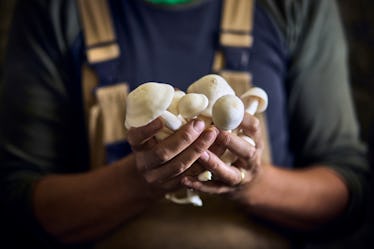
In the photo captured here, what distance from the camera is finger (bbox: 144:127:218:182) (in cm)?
34

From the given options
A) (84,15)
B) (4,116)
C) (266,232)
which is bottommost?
(266,232)

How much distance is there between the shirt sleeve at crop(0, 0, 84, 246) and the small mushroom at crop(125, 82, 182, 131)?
244mm

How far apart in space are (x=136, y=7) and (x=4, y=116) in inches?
7.7

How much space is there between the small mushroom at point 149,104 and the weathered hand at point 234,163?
0.14 ft

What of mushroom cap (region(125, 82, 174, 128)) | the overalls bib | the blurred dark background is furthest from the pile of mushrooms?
the blurred dark background

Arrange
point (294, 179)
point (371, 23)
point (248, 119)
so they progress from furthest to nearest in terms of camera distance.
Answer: point (371, 23), point (294, 179), point (248, 119)

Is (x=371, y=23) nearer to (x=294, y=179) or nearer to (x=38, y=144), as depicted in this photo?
(x=294, y=179)

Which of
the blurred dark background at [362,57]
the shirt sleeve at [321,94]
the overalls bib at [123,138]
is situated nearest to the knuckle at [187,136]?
the overalls bib at [123,138]

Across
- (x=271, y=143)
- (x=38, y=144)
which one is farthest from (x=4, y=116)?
(x=271, y=143)

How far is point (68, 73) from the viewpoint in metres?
0.56

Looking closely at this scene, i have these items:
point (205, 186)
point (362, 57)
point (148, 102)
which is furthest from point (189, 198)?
point (362, 57)

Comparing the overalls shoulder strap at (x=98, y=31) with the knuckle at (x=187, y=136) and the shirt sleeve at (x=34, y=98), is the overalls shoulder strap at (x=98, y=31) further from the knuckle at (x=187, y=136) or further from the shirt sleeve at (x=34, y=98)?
the knuckle at (x=187, y=136)

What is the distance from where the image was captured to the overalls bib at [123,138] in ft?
1.68

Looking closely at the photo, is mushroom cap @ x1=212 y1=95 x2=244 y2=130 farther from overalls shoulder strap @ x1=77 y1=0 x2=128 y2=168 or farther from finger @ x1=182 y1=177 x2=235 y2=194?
overalls shoulder strap @ x1=77 y1=0 x2=128 y2=168
